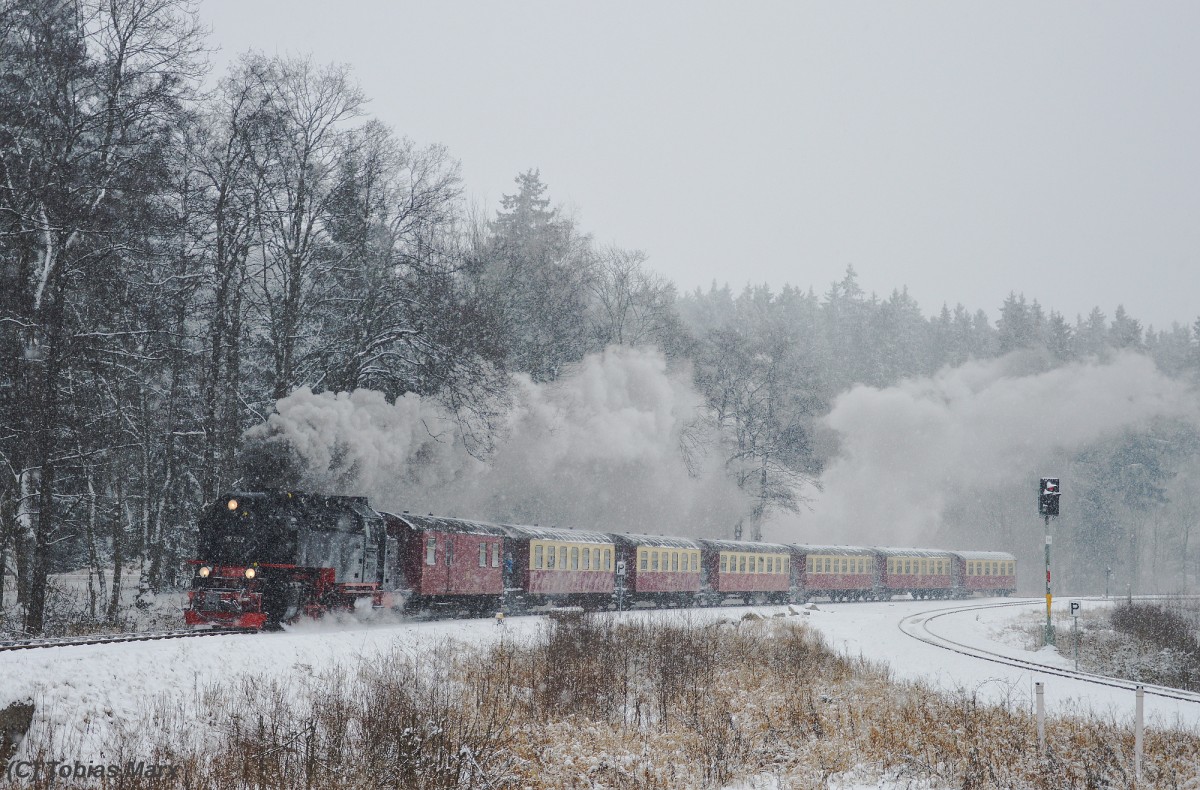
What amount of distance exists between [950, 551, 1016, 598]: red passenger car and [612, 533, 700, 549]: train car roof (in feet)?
79.3

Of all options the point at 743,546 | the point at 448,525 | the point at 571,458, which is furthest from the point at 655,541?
the point at 448,525

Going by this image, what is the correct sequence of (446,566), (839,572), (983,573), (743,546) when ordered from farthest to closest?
(983,573), (839,572), (743,546), (446,566)

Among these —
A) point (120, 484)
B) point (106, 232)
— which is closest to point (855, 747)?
point (106, 232)

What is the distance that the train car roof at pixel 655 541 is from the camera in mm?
34688

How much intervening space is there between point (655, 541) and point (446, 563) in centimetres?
1172

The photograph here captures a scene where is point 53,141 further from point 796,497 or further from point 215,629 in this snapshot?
point 796,497

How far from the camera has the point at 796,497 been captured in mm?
56281

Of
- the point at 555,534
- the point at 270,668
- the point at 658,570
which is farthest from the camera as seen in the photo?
the point at 658,570

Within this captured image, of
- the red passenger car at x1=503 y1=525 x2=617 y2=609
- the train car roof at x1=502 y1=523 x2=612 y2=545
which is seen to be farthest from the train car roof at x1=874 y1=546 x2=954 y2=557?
the red passenger car at x1=503 y1=525 x2=617 y2=609

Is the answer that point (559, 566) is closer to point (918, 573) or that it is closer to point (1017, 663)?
point (1017, 663)

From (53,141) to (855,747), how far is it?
17993 mm

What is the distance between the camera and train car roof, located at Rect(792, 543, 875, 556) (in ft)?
149

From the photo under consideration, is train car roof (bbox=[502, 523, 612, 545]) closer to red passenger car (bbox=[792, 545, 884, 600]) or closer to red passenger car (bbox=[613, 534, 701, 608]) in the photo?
red passenger car (bbox=[613, 534, 701, 608])

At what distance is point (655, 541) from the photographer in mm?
36094
